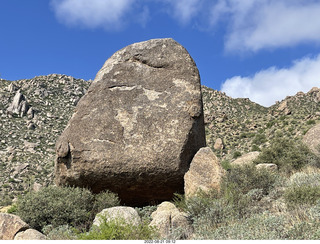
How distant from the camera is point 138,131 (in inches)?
382

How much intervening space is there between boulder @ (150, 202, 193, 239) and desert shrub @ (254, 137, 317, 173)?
7002 mm

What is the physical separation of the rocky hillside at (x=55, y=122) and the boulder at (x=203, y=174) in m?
19.6

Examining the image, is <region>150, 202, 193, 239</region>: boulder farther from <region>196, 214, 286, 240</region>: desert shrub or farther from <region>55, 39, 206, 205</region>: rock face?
<region>55, 39, 206, 205</region>: rock face

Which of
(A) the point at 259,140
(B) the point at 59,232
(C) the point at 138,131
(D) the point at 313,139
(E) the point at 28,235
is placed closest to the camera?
(E) the point at 28,235

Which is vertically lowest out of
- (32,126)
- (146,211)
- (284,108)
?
(146,211)

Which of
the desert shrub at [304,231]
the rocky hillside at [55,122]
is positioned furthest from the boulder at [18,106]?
the desert shrub at [304,231]

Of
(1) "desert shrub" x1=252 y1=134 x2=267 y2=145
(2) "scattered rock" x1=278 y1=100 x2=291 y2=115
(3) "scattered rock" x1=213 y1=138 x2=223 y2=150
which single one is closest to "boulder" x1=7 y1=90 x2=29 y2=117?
(3) "scattered rock" x1=213 y1=138 x2=223 y2=150

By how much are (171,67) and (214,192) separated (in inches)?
172

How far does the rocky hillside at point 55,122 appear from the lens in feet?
108

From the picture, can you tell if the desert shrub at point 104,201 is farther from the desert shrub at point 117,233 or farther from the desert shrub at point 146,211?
the desert shrub at point 117,233

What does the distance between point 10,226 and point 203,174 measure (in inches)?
200

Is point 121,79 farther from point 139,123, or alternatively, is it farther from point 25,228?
point 25,228

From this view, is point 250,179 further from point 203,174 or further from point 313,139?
point 313,139

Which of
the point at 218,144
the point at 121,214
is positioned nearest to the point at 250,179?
the point at 121,214
